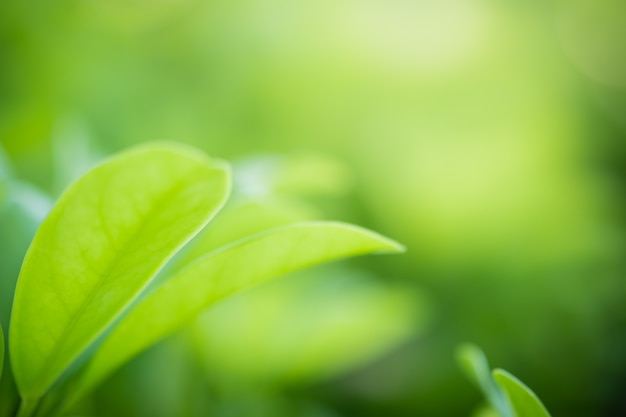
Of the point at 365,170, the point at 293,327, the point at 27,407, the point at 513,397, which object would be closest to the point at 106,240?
the point at 27,407

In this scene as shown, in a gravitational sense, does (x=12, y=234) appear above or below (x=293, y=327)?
above

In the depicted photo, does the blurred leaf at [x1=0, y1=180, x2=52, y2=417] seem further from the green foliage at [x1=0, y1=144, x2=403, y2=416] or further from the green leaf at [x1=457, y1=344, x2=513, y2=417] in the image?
the green leaf at [x1=457, y1=344, x2=513, y2=417]

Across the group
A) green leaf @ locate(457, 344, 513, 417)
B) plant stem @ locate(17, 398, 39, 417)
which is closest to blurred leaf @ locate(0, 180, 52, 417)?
plant stem @ locate(17, 398, 39, 417)

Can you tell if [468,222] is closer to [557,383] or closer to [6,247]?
[557,383]

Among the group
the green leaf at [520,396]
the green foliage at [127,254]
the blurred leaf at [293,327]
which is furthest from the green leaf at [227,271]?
the blurred leaf at [293,327]

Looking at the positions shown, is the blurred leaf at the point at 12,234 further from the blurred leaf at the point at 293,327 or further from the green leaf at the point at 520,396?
the green leaf at the point at 520,396

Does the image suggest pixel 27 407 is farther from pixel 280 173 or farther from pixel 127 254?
pixel 280 173
